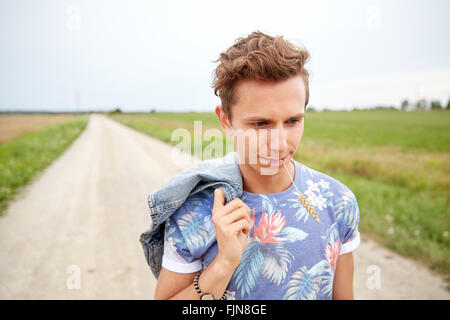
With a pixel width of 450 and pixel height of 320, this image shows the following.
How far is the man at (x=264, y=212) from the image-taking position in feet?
3.58

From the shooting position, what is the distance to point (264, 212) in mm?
1222

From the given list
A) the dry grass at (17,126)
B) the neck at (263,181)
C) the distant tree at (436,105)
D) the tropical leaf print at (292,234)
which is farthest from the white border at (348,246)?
the distant tree at (436,105)

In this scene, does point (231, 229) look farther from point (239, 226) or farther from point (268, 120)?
point (268, 120)

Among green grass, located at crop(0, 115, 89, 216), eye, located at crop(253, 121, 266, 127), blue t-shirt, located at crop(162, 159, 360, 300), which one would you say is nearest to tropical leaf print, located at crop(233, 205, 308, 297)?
blue t-shirt, located at crop(162, 159, 360, 300)

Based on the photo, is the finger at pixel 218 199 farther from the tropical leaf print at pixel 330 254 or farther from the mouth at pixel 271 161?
the tropical leaf print at pixel 330 254

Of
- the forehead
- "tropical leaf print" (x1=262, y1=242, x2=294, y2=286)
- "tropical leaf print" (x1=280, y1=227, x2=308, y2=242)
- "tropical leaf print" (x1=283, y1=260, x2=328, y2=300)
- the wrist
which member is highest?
the forehead

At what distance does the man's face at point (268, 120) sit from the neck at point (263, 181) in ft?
0.21

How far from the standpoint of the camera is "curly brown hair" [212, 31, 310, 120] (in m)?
1.07

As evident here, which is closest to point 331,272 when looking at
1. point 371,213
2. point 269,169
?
point 269,169

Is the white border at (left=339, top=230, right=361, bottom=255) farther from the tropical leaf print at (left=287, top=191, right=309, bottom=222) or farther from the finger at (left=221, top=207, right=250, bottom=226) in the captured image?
the finger at (left=221, top=207, right=250, bottom=226)
